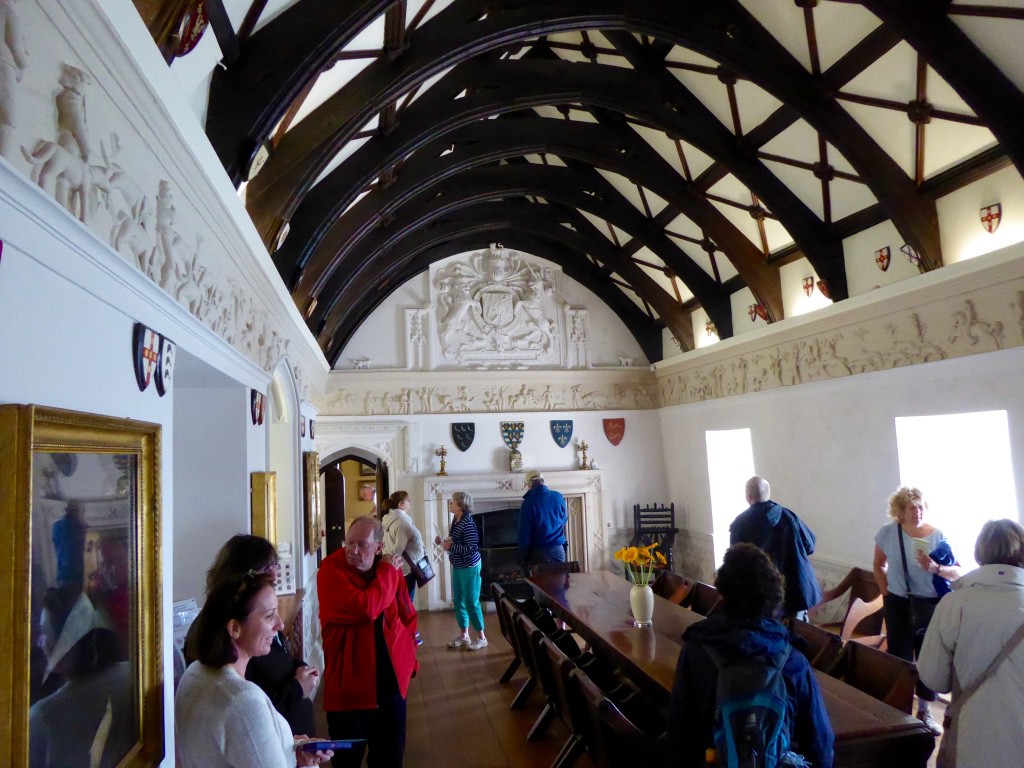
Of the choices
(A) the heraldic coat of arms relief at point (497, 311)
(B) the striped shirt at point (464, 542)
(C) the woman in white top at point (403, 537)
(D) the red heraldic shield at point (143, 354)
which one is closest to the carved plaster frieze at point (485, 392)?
(A) the heraldic coat of arms relief at point (497, 311)

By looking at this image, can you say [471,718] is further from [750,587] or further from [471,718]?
[750,587]

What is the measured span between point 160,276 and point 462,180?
7.09 meters

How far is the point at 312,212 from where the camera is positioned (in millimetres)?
5625

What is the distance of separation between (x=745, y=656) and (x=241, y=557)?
70.6 inches

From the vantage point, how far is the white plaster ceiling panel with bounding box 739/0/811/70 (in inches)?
211

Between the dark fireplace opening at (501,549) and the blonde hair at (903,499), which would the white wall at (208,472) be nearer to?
the blonde hair at (903,499)

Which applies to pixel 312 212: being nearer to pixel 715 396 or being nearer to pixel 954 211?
pixel 954 211

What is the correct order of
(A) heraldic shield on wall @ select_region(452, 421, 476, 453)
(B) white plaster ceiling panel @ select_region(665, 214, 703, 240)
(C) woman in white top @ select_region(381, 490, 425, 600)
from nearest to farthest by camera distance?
1. (C) woman in white top @ select_region(381, 490, 425, 600)
2. (B) white plaster ceiling panel @ select_region(665, 214, 703, 240)
3. (A) heraldic shield on wall @ select_region(452, 421, 476, 453)

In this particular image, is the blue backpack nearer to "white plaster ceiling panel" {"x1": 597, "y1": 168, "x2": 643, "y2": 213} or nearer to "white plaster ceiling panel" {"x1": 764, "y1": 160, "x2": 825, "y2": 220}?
"white plaster ceiling panel" {"x1": 764, "y1": 160, "x2": 825, "y2": 220}

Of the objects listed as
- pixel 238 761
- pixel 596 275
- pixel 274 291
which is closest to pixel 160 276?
pixel 238 761

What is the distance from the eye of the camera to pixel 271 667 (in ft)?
7.86

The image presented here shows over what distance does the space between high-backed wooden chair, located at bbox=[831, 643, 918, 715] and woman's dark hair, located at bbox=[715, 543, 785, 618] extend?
144cm

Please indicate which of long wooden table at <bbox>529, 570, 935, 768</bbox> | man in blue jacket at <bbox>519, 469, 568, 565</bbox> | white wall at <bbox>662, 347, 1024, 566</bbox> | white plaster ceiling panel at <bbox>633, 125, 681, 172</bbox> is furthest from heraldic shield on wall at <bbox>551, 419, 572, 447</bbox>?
white plaster ceiling panel at <bbox>633, 125, 681, 172</bbox>

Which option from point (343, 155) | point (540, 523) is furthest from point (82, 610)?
point (540, 523)
